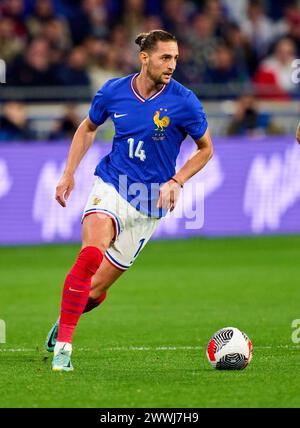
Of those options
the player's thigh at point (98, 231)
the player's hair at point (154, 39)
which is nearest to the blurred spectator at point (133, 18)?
the player's hair at point (154, 39)

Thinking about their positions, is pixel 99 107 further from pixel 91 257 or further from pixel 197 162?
pixel 91 257

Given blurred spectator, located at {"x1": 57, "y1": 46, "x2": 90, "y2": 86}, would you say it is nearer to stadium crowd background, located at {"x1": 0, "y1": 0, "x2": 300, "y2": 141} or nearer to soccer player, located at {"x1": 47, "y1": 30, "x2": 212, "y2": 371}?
stadium crowd background, located at {"x1": 0, "y1": 0, "x2": 300, "y2": 141}

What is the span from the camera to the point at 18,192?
1791 centimetres

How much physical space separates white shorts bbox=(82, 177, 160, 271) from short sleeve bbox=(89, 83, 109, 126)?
516 mm

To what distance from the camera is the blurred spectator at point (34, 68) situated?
18922 millimetres

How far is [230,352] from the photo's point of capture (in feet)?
27.6

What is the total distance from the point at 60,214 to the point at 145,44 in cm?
928

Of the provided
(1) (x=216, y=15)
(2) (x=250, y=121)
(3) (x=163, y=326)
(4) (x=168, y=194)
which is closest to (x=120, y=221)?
(4) (x=168, y=194)

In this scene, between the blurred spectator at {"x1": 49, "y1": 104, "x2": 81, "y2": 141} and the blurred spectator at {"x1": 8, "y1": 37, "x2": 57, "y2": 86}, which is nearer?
the blurred spectator at {"x1": 49, "y1": 104, "x2": 81, "y2": 141}

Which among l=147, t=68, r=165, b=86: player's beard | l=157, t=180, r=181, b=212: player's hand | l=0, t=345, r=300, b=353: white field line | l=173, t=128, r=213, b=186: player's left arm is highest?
l=147, t=68, r=165, b=86: player's beard

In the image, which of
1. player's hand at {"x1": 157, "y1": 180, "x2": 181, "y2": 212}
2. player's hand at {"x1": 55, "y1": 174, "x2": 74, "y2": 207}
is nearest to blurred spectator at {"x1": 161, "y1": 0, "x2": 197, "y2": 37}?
player's hand at {"x1": 55, "y1": 174, "x2": 74, "y2": 207}

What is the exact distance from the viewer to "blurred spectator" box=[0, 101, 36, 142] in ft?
60.0

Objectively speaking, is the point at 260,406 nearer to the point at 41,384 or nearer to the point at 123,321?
the point at 41,384

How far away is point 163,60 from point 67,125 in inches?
385
